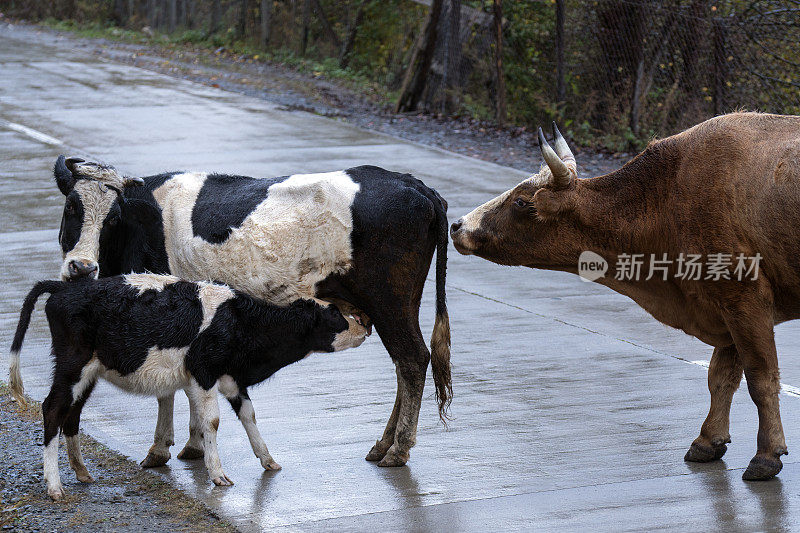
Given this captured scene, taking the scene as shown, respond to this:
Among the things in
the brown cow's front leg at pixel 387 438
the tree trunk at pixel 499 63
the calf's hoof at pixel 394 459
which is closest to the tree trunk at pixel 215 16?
the tree trunk at pixel 499 63

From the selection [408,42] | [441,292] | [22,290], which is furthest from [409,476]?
[408,42]

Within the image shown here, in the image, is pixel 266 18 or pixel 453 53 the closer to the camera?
pixel 453 53

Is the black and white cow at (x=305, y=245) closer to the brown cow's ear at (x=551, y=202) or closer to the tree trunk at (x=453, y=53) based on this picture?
the brown cow's ear at (x=551, y=202)

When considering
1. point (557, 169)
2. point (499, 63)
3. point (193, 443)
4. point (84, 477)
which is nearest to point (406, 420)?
point (193, 443)

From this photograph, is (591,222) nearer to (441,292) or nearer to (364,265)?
(441,292)

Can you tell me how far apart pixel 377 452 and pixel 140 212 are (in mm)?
2020

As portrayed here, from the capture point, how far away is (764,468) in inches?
220

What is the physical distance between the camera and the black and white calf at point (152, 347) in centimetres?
555

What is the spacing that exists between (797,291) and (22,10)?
110 feet

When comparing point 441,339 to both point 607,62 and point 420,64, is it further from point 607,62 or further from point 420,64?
point 420,64

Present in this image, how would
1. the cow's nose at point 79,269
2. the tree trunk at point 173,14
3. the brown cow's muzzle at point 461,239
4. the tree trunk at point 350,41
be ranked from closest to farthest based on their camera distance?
the cow's nose at point 79,269 < the brown cow's muzzle at point 461,239 < the tree trunk at point 350,41 < the tree trunk at point 173,14

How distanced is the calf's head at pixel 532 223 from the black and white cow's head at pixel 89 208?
204cm

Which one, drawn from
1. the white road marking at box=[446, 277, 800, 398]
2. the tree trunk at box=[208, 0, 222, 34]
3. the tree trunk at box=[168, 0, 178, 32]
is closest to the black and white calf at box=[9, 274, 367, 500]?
the white road marking at box=[446, 277, 800, 398]

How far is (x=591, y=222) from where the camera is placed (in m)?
6.09
